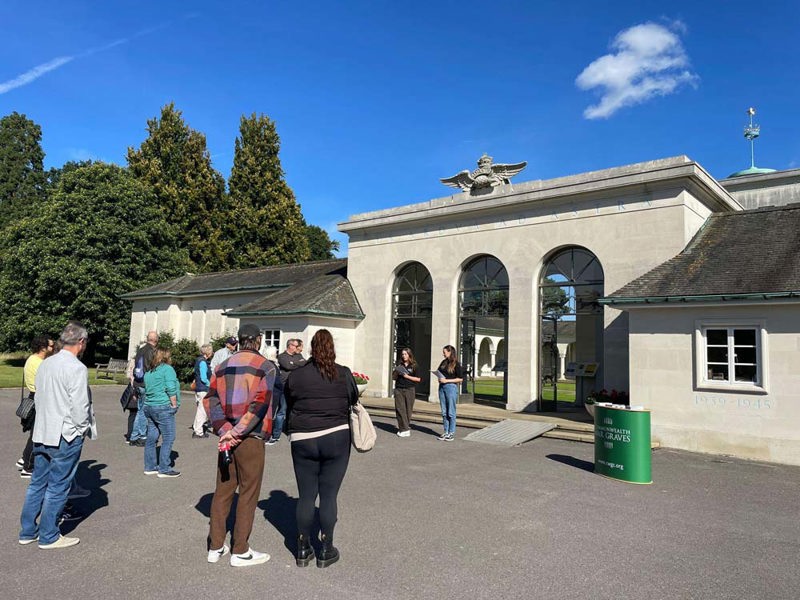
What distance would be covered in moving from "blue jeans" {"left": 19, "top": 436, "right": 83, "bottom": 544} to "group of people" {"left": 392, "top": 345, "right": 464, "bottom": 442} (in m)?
7.01

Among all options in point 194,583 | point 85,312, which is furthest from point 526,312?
point 85,312

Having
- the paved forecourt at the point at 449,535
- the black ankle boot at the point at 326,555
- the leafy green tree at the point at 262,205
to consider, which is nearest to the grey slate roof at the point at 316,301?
the paved forecourt at the point at 449,535

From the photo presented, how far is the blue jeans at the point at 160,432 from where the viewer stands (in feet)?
24.3

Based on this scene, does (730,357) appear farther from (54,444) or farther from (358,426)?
(54,444)

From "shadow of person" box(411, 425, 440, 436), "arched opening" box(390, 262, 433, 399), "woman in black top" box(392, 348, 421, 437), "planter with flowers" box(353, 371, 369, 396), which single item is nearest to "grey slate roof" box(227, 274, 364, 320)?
"arched opening" box(390, 262, 433, 399)

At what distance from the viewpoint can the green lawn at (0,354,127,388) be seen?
2166 cm

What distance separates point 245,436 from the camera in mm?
4375

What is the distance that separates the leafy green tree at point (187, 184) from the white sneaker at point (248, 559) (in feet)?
110

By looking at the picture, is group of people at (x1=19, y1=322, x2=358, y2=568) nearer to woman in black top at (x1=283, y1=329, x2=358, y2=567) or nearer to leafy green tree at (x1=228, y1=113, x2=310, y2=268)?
woman in black top at (x1=283, y1=329, x2=358, y2=567)

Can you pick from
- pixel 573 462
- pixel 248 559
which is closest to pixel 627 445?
pixel 573 462

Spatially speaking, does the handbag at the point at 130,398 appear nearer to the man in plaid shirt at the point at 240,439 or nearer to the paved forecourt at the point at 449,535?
the paved forecourt at the point at 449,535

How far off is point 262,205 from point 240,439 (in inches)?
1423

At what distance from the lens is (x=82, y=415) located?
4.83 m

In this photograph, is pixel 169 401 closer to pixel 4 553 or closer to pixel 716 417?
pixel 4 553
